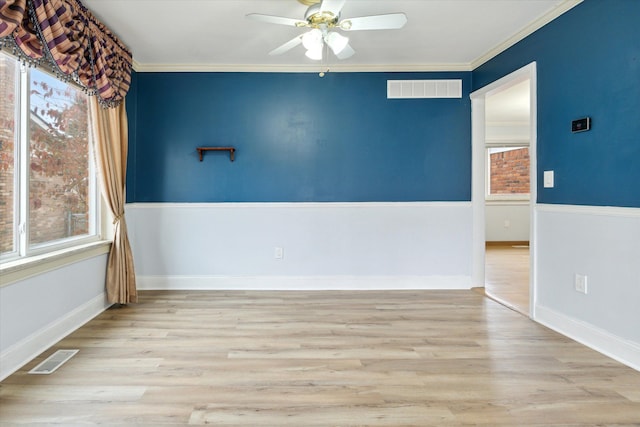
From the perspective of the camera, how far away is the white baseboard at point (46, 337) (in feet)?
6.79

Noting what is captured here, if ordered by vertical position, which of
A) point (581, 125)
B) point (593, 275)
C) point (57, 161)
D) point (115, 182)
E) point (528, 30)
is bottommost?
point (593, 275)

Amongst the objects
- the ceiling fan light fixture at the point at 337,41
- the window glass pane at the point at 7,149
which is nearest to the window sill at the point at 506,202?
the ceiling fan light fixture at the point at 337,41

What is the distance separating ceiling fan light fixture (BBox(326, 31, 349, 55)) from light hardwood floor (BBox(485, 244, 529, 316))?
2685mm

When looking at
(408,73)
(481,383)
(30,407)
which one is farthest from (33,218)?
(408,73)

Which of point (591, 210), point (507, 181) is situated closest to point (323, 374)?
point (591, 210)

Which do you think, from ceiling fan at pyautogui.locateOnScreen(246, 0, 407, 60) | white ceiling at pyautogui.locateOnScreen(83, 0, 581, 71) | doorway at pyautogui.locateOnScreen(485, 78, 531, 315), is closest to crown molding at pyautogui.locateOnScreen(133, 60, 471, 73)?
white ceiling at pyautogui.locateOnScreen(83, 0, 581, 71)

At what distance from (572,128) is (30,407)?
369cm

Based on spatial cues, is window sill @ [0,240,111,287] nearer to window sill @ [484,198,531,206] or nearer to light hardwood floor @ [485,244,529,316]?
light hardwood floor @ [485,244,529,316]

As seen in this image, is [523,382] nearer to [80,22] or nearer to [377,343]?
[377,343]

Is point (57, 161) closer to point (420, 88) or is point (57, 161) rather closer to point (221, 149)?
point (221, 149)

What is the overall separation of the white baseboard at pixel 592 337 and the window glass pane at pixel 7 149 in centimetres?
384

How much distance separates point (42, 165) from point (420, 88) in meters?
3.52

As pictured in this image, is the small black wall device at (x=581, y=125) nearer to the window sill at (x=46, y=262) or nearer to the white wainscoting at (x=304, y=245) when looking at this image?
the white wainscoting at (x=304, y=245)

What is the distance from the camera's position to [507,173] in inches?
297
